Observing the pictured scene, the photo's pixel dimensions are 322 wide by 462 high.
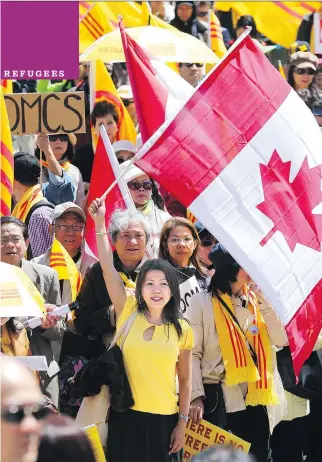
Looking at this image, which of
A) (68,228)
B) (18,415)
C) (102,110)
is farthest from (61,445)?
(102,110)

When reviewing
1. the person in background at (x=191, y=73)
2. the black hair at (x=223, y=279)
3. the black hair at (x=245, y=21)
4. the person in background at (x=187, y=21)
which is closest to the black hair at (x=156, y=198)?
the black hair at (x=223, y=279)

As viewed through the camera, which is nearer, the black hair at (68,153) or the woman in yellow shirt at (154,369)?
the woman in yellow shirt at (154,369)

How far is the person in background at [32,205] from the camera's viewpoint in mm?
8305

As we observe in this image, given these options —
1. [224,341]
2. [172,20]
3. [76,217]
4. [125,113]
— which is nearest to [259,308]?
[224,341]

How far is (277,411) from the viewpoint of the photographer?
23.3 ft

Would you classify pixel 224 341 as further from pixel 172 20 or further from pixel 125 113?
pixel 172 20

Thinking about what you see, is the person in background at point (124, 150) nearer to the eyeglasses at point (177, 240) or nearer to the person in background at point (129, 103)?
the person in background at point (129, 103)

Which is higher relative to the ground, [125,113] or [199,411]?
[125,113]

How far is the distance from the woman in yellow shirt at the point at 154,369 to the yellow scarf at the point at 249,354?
0.42 meters

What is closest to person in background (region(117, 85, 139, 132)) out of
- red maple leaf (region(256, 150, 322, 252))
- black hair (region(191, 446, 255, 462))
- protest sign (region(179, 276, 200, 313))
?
protest sign (region(179, 276, 200, 313))

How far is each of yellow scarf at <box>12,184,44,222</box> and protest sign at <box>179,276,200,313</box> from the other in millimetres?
1772

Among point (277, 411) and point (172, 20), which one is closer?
point (277, 411)

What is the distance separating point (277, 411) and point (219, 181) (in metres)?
1.44

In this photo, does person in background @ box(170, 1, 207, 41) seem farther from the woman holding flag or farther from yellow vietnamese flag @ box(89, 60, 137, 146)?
the woman holding flag
